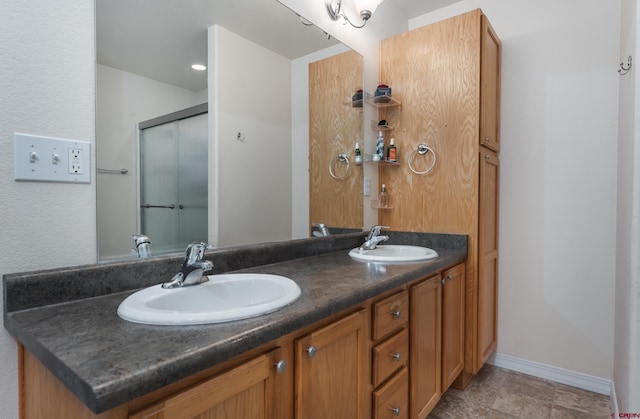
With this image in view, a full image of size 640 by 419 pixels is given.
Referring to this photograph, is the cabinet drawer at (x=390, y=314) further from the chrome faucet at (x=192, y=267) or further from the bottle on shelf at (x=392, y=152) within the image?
the bottle on shelf at (x=392, y=152)

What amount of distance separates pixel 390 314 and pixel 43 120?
1.20 meters

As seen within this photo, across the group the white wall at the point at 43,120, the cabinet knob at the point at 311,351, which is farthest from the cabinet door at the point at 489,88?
the white wall at the point at 43,120

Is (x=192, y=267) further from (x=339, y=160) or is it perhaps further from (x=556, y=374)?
(x=556, y=374)

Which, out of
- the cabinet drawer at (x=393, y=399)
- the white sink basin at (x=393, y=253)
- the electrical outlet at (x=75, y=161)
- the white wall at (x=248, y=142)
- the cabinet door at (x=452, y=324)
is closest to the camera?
the electrical outlet at (x=75, y=161)

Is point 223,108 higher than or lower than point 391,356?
higher

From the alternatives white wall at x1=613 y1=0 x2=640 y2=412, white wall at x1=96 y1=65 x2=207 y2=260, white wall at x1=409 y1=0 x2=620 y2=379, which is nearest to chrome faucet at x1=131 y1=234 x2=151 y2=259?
white wall at x1=96 y1=65 x2=207 y2=260

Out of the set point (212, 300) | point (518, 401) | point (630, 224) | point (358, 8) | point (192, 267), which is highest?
point (358, 8)

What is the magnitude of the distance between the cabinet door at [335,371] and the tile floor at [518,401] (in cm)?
92

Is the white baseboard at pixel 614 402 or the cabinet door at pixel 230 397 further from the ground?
the cabinet door at pixel 230 397

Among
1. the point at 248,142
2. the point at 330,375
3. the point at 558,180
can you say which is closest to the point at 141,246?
the point at 248,142

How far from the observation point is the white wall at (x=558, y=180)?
1.86 metres

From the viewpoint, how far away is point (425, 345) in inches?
58.3

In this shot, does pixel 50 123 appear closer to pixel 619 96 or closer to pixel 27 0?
pixel 27 0

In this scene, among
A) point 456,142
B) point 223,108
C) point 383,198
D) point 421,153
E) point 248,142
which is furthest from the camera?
point 383,198
